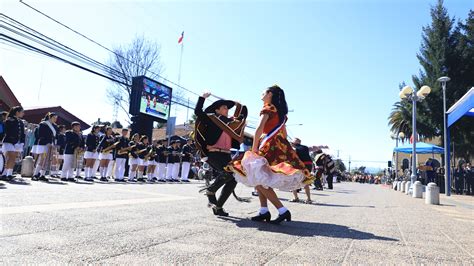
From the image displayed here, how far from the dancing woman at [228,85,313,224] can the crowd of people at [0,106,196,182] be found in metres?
7.92

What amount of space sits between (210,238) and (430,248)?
7.33ft

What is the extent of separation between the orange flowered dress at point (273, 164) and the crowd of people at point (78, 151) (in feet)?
26.1

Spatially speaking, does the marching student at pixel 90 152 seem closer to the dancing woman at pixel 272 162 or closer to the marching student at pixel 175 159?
the marching student at pixel 175 159

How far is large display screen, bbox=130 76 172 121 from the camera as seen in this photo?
23328 millimetres

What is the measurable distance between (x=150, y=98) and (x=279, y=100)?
20.9m

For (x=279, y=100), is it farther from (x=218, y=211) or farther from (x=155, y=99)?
(x=155, y=99)

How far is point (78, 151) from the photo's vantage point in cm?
1296

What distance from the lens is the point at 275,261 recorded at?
254 centimetres

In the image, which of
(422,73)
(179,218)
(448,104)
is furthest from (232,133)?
(422,73)

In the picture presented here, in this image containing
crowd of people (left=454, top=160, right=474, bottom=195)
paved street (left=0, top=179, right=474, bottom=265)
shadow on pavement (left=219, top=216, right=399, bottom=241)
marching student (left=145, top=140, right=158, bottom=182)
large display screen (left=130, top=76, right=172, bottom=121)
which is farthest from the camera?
large display screen (left=130, top=76, right=172, bottom=121)

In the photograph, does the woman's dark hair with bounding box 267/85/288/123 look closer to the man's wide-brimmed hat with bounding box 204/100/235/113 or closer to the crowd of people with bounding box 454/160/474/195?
the man's wide-brimmed hat with bounding box 204/100/235/113

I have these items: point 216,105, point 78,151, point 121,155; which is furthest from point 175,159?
point 216,105

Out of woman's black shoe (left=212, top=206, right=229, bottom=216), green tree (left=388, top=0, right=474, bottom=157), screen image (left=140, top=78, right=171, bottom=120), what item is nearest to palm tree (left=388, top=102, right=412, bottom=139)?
green tree (left=388, top=0, right=474, bottom=157)

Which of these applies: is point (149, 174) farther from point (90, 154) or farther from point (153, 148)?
point (90, 154)
